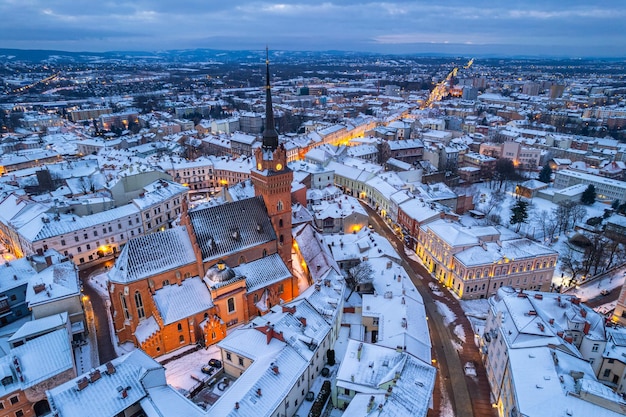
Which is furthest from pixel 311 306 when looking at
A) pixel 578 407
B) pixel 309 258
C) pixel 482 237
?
pixel 482 237

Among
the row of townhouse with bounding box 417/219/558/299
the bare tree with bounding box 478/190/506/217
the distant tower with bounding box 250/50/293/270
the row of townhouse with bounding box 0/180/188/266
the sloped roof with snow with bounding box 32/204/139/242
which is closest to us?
the distant tower with bounding box 250/50/293/270

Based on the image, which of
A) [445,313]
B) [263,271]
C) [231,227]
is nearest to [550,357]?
[445,313]

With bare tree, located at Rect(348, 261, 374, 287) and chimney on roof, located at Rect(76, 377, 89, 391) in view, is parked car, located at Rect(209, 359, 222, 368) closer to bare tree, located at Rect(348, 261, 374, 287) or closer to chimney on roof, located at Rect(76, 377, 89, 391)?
chimney on roof, located at Rect(76, 377, 89, 391)

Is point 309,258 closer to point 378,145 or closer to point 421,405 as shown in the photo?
point 421,405

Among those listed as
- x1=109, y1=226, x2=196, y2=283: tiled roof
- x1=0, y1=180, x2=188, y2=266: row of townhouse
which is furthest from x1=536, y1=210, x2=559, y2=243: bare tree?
x1=0, y1=180, x2=188, y2=266: row of townhouse

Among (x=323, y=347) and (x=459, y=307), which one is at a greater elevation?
(x=323, y=347)

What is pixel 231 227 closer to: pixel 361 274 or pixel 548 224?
pixel 361 274

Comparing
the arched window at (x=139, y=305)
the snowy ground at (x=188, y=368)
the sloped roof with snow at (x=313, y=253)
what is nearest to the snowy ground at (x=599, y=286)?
the sloped roof with snow at (x=313, y=253)
